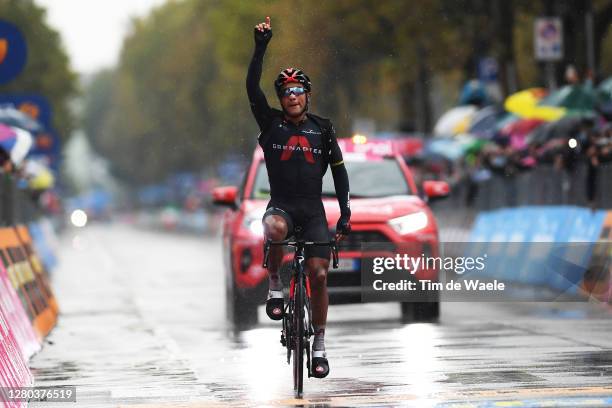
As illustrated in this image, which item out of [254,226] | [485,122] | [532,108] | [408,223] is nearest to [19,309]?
[254,226]

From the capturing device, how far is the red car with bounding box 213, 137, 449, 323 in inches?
660

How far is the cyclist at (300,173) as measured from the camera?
11.2 metres

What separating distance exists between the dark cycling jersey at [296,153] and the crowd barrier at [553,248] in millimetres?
5775

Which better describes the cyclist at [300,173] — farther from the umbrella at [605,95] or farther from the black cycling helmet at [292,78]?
the umbrella at [605,95]

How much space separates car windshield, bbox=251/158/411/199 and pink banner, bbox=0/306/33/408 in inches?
233

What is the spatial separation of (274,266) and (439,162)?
34.9 metres

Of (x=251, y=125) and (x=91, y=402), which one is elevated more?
(x=91, y=402)

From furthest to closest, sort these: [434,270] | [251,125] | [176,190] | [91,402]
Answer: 1. [176,190]
2. [251,125]
3. [434,270]
4. [91,402]

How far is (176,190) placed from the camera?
13925 cm

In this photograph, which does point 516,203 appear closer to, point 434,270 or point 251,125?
point 434,270

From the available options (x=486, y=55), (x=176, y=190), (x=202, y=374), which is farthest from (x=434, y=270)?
(x=176, y=190)

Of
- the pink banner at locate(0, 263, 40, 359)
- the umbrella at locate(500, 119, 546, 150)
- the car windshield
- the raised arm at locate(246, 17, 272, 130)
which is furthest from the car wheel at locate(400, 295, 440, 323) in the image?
the umbrella at locate(500, 119, 546, 150)

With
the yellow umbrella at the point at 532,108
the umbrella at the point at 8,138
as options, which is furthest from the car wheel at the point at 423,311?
the umbrella at the point at 8,138

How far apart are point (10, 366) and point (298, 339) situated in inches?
70.1
